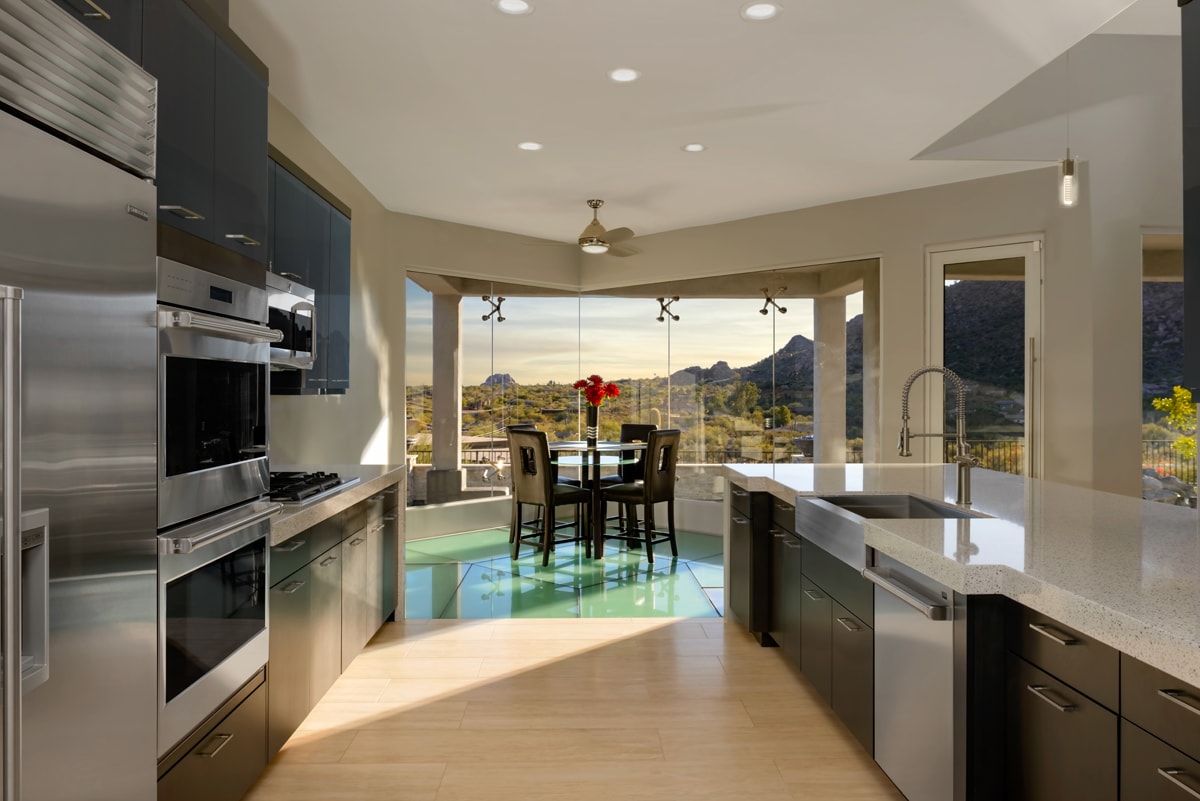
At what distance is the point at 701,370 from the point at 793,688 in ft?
13.4

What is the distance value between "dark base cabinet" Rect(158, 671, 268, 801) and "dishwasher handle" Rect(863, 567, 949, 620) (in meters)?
1.82

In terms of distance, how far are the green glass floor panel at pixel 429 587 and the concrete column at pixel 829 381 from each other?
304 cm

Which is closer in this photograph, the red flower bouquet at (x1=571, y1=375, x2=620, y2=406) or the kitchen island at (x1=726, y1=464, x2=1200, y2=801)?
the kitchen island at (x1=726, y1=464, x2=1200, y2=801)

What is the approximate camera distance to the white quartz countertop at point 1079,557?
4.21 ft

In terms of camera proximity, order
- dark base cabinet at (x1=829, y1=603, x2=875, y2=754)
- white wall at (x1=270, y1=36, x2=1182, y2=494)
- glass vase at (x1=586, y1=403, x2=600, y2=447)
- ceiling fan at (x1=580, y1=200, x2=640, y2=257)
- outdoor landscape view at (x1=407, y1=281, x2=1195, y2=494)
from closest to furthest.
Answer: dark base cabinet at (x1=829, y1=603, x2=875, y2=754)
white wall at (x1=270, y1=36, x2=1182, y2=494)
ceiling fan at (x1=580, y1=200, x2=640, y2=257)
outdoor landscape view at (x1=407, y1=281, x2=1195, y2=494)
glass vase at (x1=586, y1=403, x2=600, y2=447)

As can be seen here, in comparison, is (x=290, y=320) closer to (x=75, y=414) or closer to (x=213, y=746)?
(x=213, y=746)

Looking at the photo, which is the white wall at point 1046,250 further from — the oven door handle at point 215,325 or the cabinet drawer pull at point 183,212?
the cabinet drawer pull at point 183,212

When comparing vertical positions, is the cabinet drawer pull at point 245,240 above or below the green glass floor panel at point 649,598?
above

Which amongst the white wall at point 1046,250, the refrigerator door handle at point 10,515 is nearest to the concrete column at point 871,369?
the white wall at point 1046,250

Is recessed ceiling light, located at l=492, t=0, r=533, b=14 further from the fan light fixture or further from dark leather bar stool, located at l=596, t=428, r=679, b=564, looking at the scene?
A: dark leather bar stool, located at l=596, t=428, r=679, b=564

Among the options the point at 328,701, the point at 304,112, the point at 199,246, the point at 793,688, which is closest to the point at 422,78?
the point at 304,112

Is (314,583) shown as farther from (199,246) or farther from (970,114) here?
(970,114)

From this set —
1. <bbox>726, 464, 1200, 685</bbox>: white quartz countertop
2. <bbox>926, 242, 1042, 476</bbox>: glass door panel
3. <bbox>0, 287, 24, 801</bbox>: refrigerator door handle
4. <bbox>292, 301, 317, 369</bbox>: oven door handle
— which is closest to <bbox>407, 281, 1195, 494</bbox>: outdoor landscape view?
<bbox>926, 242, 1042, 476</bbox>: glass door panel

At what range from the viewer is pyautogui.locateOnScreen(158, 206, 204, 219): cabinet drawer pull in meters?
1.80
